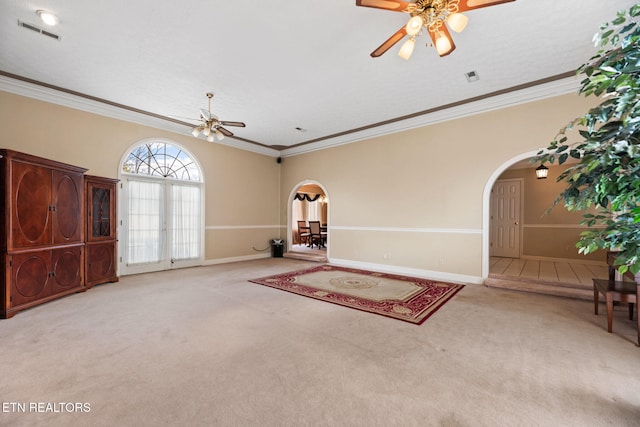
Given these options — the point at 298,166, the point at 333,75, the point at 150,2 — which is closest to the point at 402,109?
the point at 333,75

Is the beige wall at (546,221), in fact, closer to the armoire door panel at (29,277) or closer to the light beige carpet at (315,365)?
the light beige carpet at (315,365)

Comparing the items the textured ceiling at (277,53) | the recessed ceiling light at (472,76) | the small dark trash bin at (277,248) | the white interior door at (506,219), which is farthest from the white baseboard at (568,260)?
→ the small dark trash bin at (277,248)

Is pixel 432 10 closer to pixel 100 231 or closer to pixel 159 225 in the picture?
pixel 100 231

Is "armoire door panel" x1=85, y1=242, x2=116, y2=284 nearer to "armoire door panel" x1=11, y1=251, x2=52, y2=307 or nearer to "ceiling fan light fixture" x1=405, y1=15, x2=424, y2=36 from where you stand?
"armoire door panel" x1=11, y1=251, x2=52, y2=307

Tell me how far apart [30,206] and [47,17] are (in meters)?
2.29

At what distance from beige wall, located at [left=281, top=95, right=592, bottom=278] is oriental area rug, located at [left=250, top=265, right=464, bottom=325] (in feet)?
2.34

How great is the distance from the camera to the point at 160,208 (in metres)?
6.06

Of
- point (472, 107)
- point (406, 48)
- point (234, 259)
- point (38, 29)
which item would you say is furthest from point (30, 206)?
point (472, 107)

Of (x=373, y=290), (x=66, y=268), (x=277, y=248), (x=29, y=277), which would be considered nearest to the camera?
(x=29, y=277)

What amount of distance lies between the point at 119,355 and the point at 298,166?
642 centimetres

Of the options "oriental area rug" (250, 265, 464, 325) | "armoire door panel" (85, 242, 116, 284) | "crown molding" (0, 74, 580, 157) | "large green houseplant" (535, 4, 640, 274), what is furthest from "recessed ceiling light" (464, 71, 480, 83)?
"armoire door panel" (85, 242, 116, 284)

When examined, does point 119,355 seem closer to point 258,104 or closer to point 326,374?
point 326,374

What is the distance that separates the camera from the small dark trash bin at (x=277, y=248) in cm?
827

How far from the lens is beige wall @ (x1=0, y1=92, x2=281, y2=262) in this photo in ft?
14.4
